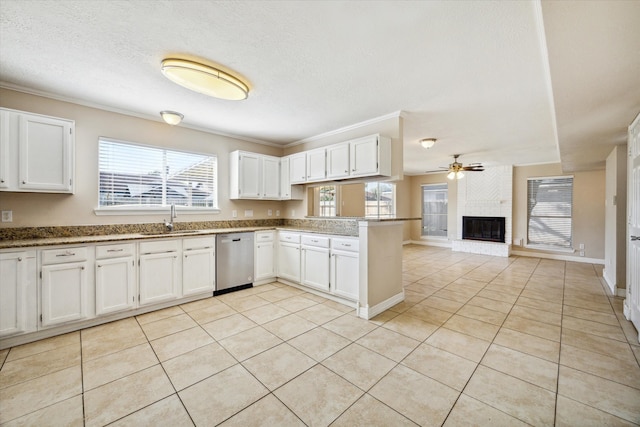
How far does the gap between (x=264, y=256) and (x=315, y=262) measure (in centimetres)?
104

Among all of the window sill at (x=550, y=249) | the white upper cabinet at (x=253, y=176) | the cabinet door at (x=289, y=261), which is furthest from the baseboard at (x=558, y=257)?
the white upper cabinet at (x=253, y=176)

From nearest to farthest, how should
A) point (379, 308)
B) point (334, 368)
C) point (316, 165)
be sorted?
point (334, 368), point (379, 308), point (316, 165)

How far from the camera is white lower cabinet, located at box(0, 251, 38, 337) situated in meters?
2.40

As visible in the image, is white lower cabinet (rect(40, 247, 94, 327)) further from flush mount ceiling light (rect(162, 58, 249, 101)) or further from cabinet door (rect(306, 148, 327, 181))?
cabinet door (rect(306, 148, 327, 181))

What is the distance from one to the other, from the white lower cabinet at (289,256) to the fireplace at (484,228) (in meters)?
6.17

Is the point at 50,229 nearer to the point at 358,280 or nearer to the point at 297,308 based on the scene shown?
the point at 297,308

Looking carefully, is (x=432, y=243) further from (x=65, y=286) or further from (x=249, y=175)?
(x=65, y=286)

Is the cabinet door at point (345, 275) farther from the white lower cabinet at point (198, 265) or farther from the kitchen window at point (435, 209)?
the kitchen window at point (435, 209)

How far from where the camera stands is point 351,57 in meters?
2.26

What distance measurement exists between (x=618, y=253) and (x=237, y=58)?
593cm

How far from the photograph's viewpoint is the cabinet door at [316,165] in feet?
13.5

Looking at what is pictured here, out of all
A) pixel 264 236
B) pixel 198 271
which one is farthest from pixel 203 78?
pixel 264 236

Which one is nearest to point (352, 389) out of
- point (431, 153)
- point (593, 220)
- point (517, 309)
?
point (517, 309)

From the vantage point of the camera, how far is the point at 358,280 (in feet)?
10.7
